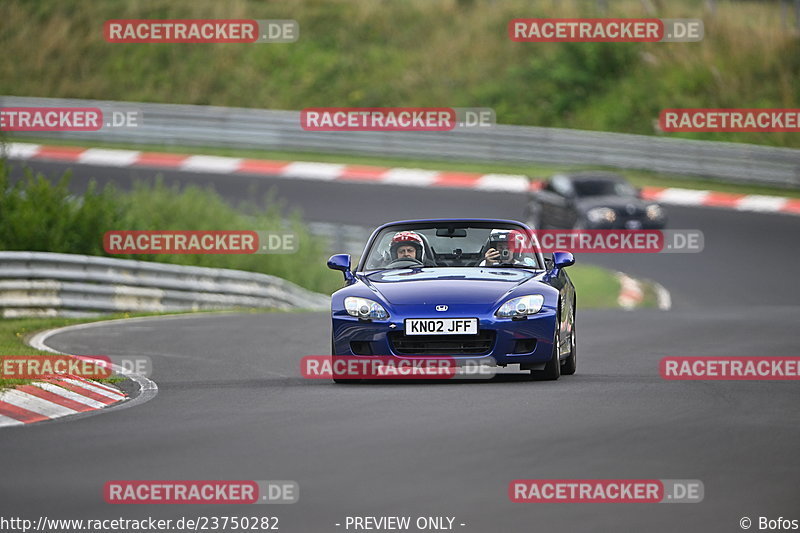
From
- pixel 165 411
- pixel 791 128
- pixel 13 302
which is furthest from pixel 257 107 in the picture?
pixel 165 411

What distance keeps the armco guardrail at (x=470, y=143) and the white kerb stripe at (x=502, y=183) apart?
1592mm

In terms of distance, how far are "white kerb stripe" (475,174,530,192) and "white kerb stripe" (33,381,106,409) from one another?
23858 millimetres

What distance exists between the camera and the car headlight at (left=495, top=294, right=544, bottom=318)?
1211 cm

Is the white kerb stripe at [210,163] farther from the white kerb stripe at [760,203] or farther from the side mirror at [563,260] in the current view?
the side mirror at [563,260]

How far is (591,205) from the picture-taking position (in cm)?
2852

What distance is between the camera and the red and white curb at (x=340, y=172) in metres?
33.9

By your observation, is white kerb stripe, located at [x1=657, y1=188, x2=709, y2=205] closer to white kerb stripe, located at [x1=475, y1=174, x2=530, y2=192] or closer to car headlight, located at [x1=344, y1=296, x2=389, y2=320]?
white kerb stripe, located at [x1=475, y1=174, x2=530, y2=192]

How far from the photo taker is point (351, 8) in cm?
4762

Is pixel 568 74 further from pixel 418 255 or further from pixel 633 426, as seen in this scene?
pixel 633 426

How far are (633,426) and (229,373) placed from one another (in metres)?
4.89

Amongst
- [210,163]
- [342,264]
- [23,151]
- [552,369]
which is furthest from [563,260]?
[23,151]

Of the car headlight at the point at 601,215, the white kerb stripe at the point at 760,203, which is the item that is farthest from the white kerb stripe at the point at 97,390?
the white kerb stripe at the point at 760,203

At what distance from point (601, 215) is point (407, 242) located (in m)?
15.3

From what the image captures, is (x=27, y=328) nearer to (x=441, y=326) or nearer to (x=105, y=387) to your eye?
(x=105, y=387)
